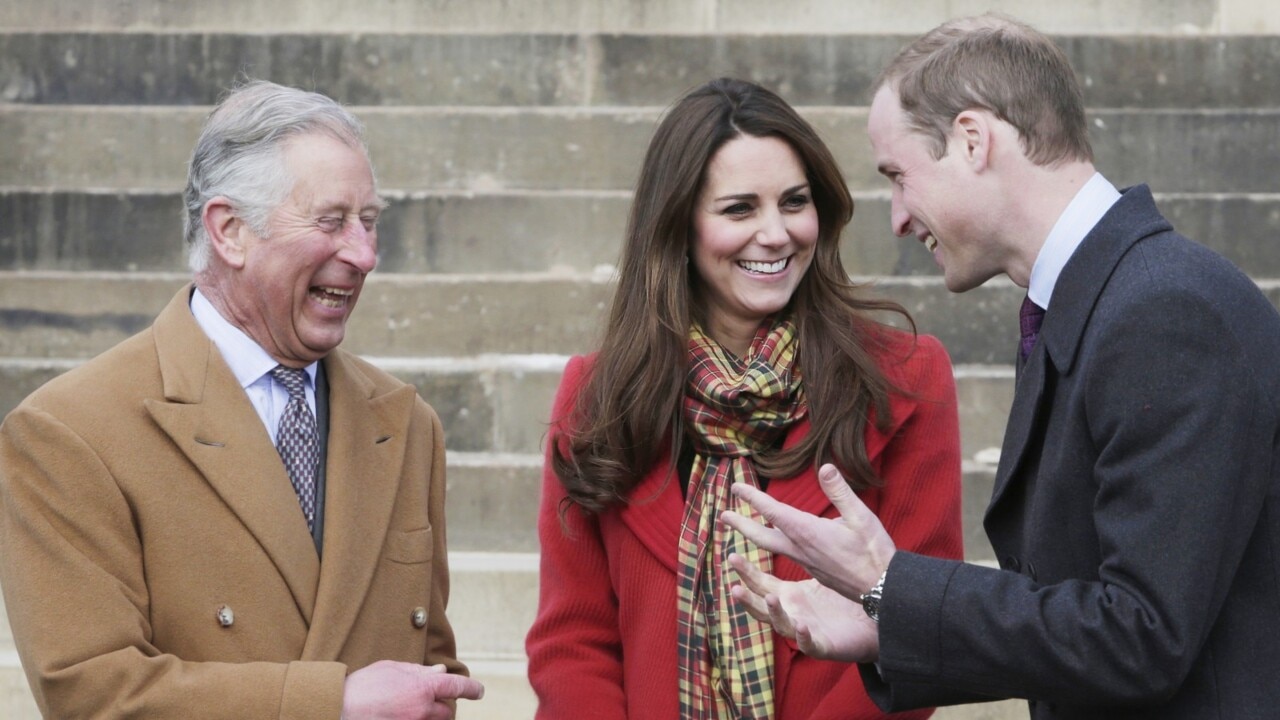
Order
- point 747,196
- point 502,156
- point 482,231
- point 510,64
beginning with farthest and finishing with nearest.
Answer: point 510,64, point 502,156, point 482,231, point 747,196

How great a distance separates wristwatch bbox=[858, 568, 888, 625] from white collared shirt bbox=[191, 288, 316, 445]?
108 centimetres

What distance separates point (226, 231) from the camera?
8.63 ft

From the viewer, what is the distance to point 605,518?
293cm

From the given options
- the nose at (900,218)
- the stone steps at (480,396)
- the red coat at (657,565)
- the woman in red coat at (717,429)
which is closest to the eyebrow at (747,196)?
the woman in red coat at (717,429)

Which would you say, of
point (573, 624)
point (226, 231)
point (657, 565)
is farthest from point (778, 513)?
point (226, 231)

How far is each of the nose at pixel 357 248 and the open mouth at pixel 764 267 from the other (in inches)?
28.1

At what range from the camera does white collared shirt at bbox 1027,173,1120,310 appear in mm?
2146

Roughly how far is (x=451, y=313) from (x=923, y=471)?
116 inches

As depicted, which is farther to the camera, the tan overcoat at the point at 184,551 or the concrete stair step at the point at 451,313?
the concrete stair step at the point at 451,313

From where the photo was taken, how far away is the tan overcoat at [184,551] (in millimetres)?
2336

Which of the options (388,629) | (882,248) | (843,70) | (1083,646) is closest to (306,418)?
(388,629)

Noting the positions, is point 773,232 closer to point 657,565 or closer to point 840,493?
point 657,565

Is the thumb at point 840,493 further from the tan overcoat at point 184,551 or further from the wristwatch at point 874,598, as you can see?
the tan overcoat at point 184,551

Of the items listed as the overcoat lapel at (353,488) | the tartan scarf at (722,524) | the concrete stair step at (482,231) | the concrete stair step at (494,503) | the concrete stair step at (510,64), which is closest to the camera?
the overcoat lapel at (353,488)
